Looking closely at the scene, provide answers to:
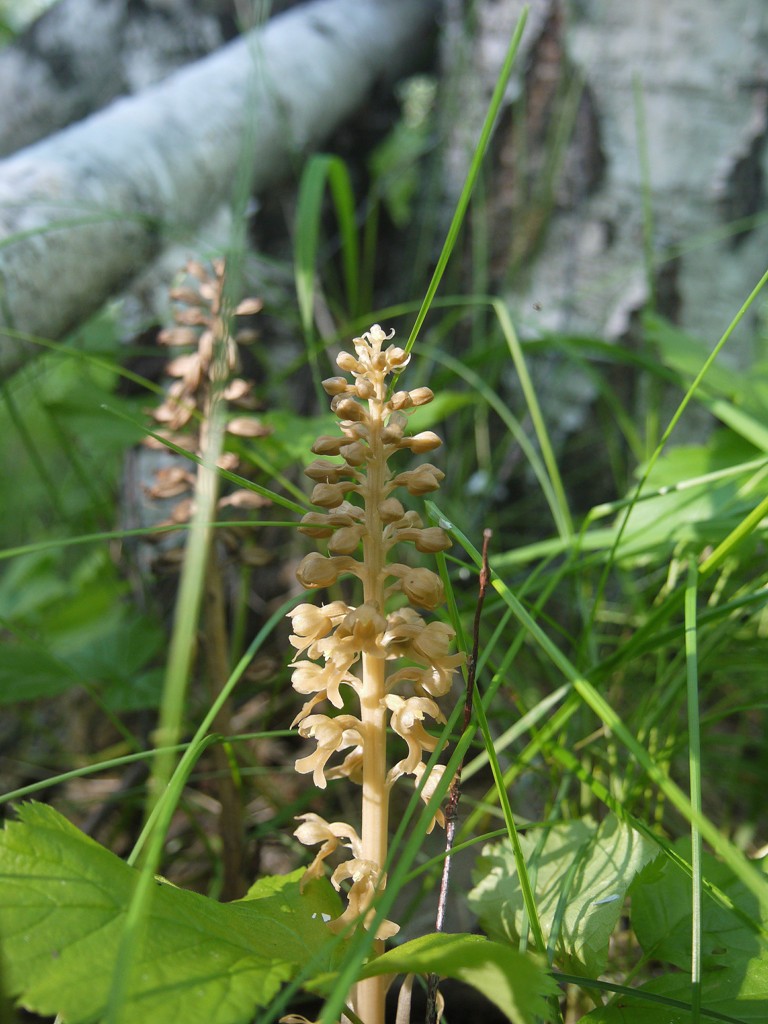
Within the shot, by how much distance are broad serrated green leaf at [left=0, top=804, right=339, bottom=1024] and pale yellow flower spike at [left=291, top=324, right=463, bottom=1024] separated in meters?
0.13

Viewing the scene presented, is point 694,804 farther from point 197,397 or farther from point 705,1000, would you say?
point 197,397

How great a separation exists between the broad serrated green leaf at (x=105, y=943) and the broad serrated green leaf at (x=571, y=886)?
262 millimetres

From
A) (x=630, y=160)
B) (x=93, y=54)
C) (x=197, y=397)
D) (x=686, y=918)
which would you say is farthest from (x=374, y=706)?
(x=93, y=54)

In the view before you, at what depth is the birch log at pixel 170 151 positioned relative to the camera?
5.44 ft

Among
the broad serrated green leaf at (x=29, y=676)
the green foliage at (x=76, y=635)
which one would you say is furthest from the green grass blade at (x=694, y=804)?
the broad serrated green leaf at (x=29, y=676)

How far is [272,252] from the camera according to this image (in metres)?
2.56

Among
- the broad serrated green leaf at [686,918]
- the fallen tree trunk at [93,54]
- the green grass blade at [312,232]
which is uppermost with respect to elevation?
the fallen tree trunk at [93,54]

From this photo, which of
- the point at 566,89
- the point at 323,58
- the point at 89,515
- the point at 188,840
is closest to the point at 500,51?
the point at 566,89

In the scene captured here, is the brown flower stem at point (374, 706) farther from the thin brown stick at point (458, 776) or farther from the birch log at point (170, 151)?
the birch log at point (170, 151)

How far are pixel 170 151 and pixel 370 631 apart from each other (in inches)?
64.4

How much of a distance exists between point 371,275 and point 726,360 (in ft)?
3.58

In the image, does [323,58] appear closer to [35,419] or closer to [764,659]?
[35,419]

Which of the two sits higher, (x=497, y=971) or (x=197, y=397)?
(x=197, y=397)

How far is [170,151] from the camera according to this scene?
2.06m
